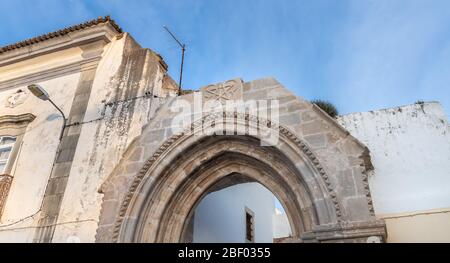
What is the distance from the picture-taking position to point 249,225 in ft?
38.5

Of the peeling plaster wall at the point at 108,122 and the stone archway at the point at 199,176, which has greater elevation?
the peeling plaster wall at the point at 108,122

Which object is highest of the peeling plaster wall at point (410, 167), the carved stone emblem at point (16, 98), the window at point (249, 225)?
the carved stone emblem at point (16, 98)

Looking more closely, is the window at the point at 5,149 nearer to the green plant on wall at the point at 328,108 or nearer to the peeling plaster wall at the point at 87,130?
the peeling plaster wall at the point at 87,130

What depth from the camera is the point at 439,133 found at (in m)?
5.46

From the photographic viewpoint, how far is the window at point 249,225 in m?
11.4

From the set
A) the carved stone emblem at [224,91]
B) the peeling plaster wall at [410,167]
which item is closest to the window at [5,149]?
the carved stone emblem at [224,91]

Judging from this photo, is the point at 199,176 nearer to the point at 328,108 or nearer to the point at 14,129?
the point at 328,108

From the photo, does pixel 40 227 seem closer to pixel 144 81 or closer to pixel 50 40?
pixel 144 81

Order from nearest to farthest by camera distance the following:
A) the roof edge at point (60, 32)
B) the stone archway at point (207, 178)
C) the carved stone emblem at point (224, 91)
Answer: the stone archway at point (207, 178) < the carved stone emblem at point (224, 91) < the roof edge at point (60, 32)

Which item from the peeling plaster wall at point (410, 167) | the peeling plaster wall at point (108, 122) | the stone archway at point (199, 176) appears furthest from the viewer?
the peeling plaster wall at point (108, 122)

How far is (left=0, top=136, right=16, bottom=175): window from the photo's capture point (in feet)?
27.4

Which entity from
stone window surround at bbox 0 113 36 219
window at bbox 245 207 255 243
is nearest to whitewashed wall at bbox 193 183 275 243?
window at bbox 245 207 255 243

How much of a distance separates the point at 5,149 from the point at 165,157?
15.0 feet

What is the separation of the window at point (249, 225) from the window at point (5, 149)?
6184 millimetres
